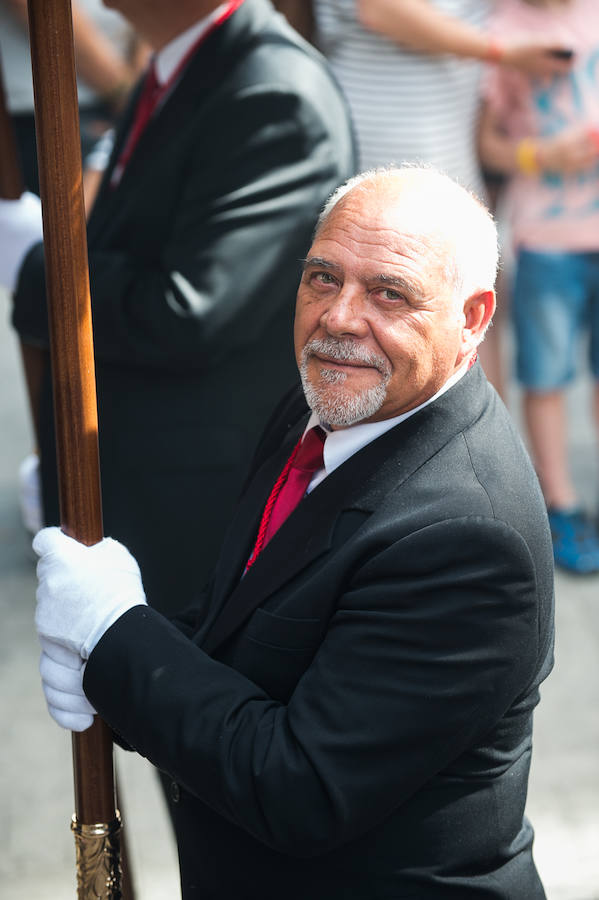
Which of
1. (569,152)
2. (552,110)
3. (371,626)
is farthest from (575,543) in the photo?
(371,626)

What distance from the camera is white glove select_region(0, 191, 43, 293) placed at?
2.60 m

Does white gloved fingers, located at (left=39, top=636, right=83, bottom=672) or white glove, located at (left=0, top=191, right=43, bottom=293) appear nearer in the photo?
white gloved fingers, located at (left=39, top=636, right=83, bottom=672)

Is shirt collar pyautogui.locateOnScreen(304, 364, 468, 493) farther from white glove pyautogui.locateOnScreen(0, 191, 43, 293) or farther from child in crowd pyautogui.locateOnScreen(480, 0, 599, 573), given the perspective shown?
child in crowd pyautogui.locateOnScreen(480, 0, 599, 573)

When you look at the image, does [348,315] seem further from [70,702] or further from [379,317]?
[70,702]

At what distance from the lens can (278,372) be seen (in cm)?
244

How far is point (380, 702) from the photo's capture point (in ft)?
4.57

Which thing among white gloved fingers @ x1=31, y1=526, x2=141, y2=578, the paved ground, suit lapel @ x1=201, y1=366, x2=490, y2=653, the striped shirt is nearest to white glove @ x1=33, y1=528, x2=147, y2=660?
white gloved fingers @ x1=31, y1=526, x2=141, y2=578

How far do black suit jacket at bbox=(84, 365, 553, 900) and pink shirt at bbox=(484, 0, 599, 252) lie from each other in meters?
2.23

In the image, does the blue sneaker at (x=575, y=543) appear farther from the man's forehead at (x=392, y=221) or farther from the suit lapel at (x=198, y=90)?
the man's forehead at (x=392, y=221)

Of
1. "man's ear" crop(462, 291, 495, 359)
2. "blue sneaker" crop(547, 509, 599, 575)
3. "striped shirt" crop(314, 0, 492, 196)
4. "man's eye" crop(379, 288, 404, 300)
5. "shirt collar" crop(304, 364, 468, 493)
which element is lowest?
"blue sneaker" crop(547, 509, 599, 575)

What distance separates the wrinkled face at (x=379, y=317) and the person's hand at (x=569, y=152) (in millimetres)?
2265

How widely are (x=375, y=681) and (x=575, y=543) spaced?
2518mm

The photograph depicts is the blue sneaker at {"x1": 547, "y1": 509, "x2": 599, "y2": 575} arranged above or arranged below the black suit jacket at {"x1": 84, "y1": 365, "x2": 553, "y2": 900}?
below

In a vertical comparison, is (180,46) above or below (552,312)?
above
